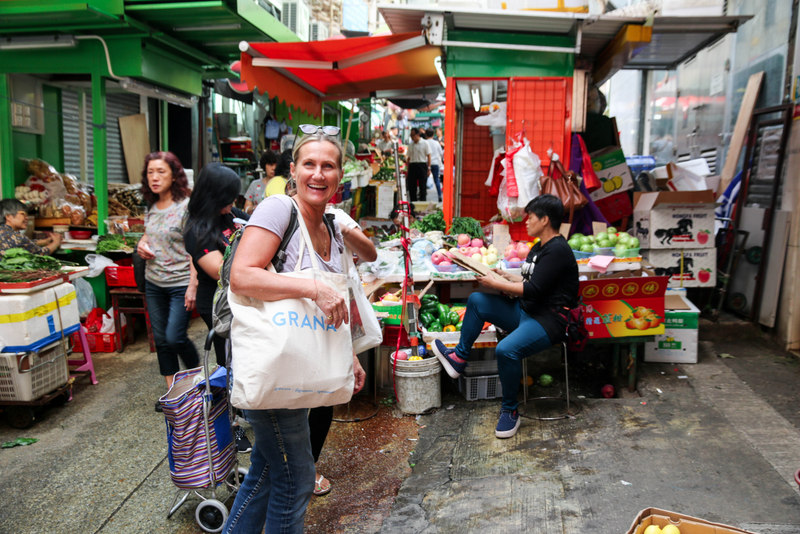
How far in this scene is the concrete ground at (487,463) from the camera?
341 centimetres

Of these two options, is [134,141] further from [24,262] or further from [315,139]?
[315,139]

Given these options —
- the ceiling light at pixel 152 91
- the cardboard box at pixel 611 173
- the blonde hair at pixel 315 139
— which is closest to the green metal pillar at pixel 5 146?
the ceiling light at pixel 152 91

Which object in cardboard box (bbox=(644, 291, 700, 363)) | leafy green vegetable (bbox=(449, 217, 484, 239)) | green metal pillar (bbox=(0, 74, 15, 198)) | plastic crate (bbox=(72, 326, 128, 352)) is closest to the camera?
cardboard box (bbox=(644, 291, 700, 363))

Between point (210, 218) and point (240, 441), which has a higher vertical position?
point (210, 218)

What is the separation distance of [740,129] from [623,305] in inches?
154

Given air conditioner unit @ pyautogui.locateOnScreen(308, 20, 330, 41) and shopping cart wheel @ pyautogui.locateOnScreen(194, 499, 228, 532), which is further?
air conditioner unit @ pyautogui.locateOnScreen(308, 20, 330, 41)

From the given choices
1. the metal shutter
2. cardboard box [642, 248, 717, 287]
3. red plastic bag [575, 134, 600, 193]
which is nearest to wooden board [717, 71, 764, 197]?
cardboard box [642, 248, 717, 287]

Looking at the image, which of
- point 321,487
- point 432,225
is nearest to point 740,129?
point 432,225

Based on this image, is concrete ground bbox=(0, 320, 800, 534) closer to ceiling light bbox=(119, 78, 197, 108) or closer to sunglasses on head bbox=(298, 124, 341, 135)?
sunglasses on head bbox=(298, 124, 341, 135)

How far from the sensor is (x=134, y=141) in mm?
9562

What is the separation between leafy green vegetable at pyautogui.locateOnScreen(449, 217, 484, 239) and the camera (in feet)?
22.9

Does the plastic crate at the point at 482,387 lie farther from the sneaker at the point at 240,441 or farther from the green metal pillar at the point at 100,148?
the green metal pillar at the point at 100,148

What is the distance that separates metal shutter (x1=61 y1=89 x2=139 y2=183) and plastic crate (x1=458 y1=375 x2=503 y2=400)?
696cm

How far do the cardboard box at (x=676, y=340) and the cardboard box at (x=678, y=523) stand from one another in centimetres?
354
